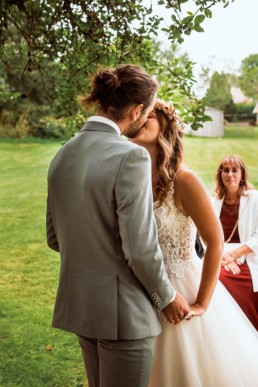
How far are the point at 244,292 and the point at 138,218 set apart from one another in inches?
82.8

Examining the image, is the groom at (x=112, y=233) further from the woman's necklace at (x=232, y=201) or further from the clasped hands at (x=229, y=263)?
the woman's necklace at (x=232, y=201)

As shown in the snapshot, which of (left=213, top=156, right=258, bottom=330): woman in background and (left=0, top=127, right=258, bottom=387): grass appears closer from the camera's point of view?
(left=213, top=156, right=258, bottom=330): woman in background

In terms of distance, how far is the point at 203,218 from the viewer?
2049 millimetres

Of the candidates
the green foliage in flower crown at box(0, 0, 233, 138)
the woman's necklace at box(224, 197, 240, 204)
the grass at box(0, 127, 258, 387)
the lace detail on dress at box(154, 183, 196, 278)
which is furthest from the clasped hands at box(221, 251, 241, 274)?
the lace detail on dress at box(154, 183, 196, 278)

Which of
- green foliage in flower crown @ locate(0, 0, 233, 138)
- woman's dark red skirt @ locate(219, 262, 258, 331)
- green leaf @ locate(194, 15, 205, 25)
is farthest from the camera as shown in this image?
woman's dark red skirt @ locate(219, 262, 258, 331)

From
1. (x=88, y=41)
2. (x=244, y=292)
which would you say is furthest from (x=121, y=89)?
(x=244, y=292)

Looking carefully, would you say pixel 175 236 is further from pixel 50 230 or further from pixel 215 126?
pixel 215 126

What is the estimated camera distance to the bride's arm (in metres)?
2.04

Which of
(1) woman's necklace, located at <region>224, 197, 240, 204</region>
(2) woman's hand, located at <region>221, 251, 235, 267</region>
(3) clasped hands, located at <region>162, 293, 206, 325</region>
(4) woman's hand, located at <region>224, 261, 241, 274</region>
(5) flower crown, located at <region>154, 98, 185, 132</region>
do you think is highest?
(5) flower crown, located at <region>154, 98, 185, 132</region>

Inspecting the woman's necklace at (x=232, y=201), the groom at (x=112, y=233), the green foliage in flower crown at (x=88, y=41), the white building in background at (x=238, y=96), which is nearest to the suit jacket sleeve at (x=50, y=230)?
the groom at (x=112, y=233)

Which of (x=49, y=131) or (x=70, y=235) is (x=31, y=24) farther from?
(x=49, y=131)

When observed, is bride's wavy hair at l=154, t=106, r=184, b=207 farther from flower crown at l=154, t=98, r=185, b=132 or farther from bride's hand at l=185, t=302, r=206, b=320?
bride's hand at l=185, t=302, r=206, b=320

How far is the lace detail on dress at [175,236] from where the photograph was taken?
2197 mm

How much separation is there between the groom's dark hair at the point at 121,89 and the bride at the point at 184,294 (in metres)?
0.41
